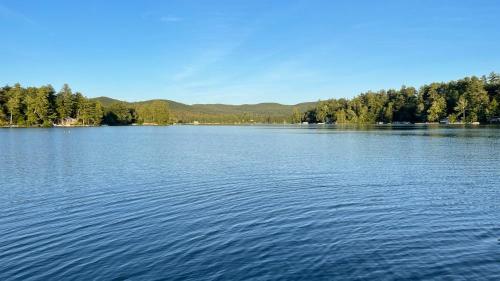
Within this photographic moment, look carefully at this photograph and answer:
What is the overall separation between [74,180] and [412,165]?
1450 inches

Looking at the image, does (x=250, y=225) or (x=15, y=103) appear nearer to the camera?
(x=250, y=225)

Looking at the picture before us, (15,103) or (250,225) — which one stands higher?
(15,103)

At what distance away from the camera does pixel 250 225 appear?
20078 mm

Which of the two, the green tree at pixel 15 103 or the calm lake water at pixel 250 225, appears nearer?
the calm lake water at pixel 250 225

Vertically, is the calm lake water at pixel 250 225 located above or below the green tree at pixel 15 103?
below

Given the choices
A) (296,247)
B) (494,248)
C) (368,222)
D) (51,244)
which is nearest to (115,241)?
(51,244)

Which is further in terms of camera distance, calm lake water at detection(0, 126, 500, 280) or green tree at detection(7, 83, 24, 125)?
green tree at detection(7, 83, 24, 125)

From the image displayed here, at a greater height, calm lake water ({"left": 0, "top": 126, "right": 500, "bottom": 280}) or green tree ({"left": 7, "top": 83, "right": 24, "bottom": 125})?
green tree ({"left": 7, "top": 83, "right": 24, "bottom": 125})

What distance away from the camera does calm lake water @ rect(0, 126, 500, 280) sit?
1410 centimetres

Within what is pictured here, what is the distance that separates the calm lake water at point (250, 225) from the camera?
555 inches

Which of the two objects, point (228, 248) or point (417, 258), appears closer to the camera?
point (417, 258)

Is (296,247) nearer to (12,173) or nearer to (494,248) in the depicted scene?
(494,248)

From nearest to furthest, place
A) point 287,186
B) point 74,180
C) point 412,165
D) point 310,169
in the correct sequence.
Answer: point 287,186 → point 74,180 → point 310,169 → point 412,165

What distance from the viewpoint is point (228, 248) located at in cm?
1631
